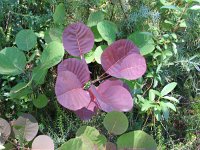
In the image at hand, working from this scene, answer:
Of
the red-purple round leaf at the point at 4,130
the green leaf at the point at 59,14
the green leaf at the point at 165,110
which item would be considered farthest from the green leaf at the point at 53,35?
the green leaf at the point at 165,110

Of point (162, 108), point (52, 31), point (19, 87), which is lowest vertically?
point (162, 108)

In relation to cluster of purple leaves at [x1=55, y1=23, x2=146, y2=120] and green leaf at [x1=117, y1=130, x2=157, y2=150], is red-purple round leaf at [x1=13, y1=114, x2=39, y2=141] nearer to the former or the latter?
cluster of purple leaves at [x1=55, y1=23, x2=146, y2=120]

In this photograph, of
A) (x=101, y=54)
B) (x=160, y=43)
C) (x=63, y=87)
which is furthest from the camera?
(x=160, y=43)

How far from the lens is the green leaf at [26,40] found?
109 centimetres

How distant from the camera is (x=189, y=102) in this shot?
50.5 inches

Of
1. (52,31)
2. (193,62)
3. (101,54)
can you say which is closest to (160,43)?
(193,62)

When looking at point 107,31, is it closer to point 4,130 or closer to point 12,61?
point 12,61

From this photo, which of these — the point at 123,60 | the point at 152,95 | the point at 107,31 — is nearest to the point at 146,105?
the point at 152,95

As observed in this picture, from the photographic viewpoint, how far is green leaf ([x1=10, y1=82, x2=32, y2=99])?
1049 millimetres

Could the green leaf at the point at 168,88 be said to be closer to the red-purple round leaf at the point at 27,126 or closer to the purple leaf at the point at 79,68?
the purple leaf at the point at 79,68

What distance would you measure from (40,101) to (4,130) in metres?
0.14

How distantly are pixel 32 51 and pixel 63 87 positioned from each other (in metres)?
0.24

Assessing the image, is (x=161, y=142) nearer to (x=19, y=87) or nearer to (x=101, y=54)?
(x=101, y=54)

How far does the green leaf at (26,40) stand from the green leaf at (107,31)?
0.71 feet
